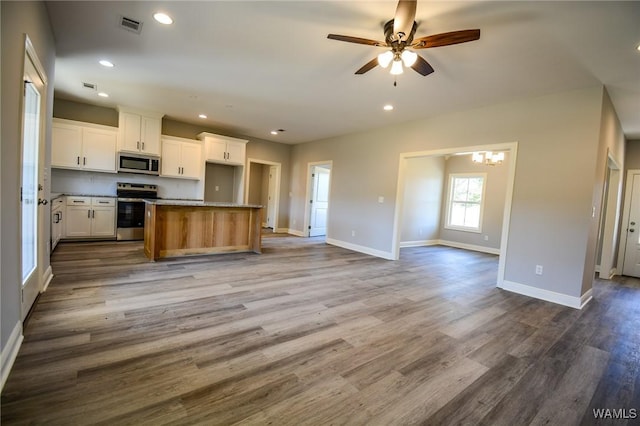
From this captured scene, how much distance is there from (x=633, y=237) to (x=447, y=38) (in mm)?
6334

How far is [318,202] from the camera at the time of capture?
8367 millimetres

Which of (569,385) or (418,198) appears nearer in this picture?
(569,385)

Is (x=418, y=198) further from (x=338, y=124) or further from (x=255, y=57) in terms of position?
(x=255, y=57)

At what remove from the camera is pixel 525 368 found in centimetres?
217

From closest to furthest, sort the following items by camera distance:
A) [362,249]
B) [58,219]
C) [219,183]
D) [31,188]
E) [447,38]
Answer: [447,38] < [31,188] < [58,219] < [362,249] < [219,183]

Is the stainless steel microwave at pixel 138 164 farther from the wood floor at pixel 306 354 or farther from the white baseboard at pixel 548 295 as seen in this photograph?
the white baseboard at pixel 548 295

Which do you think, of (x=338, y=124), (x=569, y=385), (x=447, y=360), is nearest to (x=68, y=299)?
(x=447, y=360)

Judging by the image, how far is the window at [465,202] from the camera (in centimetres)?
754

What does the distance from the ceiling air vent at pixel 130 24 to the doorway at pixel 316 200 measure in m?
5.33

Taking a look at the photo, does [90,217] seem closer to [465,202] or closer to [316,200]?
[316,200]

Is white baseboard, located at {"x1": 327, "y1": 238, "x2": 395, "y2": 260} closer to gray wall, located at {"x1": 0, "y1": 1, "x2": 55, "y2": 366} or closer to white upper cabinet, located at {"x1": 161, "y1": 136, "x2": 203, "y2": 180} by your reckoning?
white upper cabinet, located at {"x1": 161, "y1": 136, "x2": 203, "y2": 180}

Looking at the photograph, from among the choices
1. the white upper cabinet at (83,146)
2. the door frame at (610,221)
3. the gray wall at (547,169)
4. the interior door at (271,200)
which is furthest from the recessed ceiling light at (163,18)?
the door frame at (610,221)

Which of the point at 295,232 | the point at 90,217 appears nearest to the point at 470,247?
the point at 295,232

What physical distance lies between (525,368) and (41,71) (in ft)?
15.9
